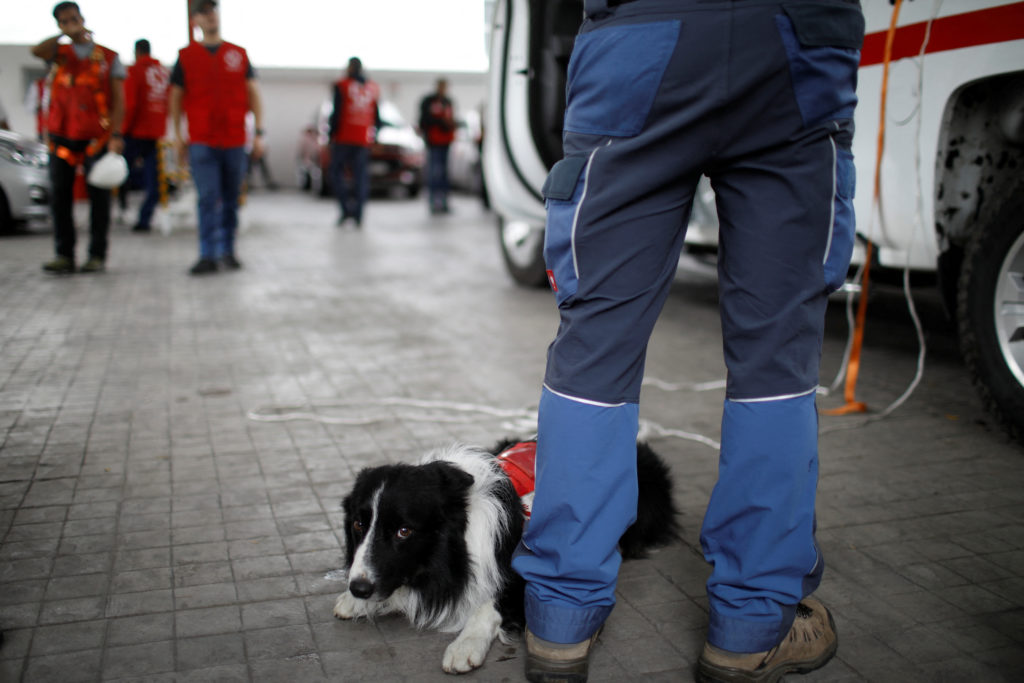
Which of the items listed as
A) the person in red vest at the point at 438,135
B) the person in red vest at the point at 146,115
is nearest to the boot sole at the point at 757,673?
the person in red vest at the point at 146,115

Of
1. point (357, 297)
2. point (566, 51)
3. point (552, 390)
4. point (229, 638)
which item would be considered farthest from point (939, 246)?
point (357, 297)

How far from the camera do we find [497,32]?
19.4 ft

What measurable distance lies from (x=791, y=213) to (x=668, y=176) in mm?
286

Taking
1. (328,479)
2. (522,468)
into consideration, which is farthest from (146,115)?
(522,468)

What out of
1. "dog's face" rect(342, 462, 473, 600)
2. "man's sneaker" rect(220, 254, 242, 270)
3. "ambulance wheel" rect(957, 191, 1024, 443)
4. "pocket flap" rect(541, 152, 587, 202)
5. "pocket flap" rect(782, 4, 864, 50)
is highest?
"pocket flap" rect(782, 4, 864, 50)

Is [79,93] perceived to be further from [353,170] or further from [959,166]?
[959,166]

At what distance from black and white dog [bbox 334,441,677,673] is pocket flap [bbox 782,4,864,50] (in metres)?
1.36

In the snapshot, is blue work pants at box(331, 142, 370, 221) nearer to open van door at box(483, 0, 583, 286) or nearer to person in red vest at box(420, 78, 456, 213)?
person in red vest at box(420, 78, 456, 213)

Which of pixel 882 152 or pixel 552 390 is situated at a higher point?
pixel 882 152

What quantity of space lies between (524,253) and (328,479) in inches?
173

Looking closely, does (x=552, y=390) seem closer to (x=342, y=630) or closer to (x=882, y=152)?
(x=342, y=630)

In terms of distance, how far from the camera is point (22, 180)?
891cm

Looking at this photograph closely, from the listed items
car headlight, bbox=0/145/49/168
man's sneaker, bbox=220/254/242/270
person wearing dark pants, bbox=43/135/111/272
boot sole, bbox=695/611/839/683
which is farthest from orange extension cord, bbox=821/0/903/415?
car headlight, bbox=0/145/49/168

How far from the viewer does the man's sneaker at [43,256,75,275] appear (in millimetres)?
7684
